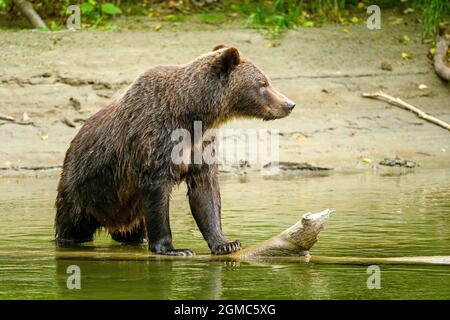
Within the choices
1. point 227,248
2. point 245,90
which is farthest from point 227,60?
point 227,248

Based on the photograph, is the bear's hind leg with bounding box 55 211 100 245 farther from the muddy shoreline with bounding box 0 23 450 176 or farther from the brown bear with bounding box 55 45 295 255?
the muddy shoreline with bounding box 0 23 450 176

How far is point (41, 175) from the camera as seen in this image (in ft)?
45.3

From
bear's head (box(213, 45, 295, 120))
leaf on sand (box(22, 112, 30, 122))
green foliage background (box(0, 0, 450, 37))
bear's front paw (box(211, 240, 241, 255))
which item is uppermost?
bear's head (box(213, 45, 295, 120))

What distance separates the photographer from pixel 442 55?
53.8 feet

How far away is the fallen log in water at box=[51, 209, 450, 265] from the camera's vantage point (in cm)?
766

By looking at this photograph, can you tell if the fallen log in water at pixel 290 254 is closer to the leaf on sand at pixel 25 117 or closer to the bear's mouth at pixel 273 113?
the bear's mouth at pixel 273 113

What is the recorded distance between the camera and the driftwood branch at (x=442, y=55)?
16.0m

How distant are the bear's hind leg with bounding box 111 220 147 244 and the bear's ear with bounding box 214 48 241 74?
1627 millimetres

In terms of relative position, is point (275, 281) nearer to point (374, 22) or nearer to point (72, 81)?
point (72, 81)

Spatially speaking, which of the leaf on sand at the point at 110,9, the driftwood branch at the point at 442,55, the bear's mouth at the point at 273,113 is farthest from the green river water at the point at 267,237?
the leaf on sand at the point at 110,9

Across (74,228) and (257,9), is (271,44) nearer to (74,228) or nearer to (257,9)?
(257,9)

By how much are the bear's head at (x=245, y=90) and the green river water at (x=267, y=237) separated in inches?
43.0

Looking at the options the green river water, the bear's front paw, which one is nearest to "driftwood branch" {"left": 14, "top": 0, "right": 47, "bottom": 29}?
the green river water

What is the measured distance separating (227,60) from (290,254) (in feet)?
5.62
